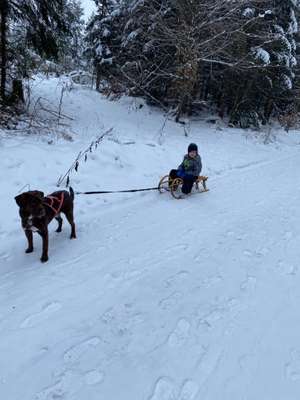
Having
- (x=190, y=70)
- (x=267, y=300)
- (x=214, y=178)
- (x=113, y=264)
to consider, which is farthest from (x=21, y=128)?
(x=267, y=300)

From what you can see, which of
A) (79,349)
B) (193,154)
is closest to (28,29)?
(193,154)

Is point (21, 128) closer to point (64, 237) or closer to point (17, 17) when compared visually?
point (17, 17)

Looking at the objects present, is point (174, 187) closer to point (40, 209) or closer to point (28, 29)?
point (40, 209)

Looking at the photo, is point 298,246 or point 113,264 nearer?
point 113,264

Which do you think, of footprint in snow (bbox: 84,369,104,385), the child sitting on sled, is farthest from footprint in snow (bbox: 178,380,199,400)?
the child sitting on sled

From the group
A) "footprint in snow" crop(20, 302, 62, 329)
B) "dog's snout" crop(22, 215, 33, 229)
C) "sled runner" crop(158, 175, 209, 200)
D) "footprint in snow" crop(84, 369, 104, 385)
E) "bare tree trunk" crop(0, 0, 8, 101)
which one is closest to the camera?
"footprint in snow" crop(84, 369, 104, 385)

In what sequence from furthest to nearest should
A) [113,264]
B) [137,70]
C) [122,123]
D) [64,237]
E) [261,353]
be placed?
[137,70], [122,123], [64,237], [113,264], [261,353]

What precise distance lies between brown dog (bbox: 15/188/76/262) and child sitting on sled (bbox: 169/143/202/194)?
136 inches

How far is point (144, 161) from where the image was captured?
9961 mm

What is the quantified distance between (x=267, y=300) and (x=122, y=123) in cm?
1084

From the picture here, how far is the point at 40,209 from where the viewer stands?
4.44m

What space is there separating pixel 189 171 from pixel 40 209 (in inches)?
180

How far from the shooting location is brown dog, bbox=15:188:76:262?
430 centimetres

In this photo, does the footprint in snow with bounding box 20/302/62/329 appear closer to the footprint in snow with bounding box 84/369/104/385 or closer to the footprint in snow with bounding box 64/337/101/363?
the footprint in snow with bounding box 64/337/101/363
